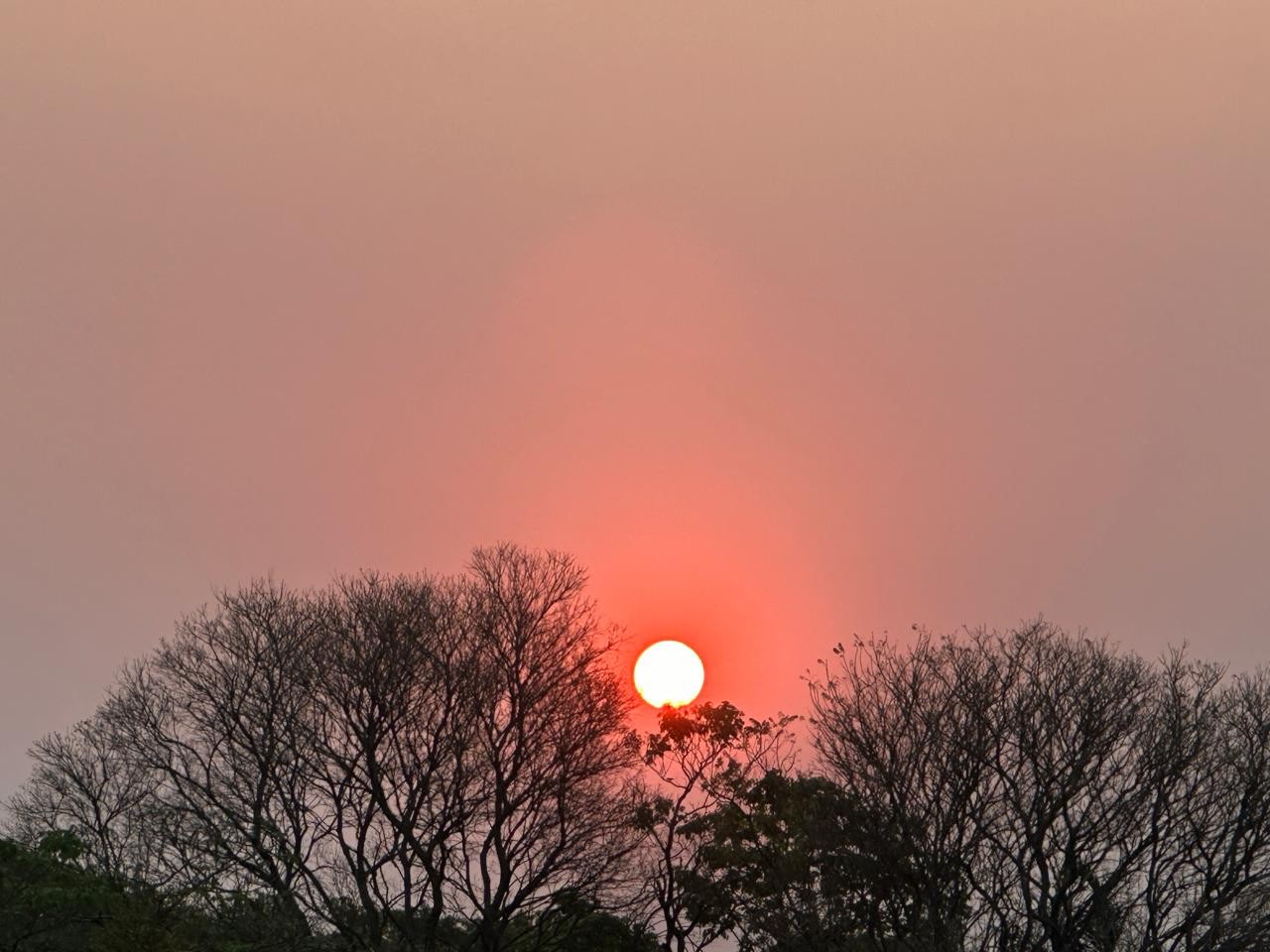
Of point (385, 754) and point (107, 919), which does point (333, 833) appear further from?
point (107, 919)

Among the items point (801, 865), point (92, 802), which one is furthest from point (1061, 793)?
point (92, 802)

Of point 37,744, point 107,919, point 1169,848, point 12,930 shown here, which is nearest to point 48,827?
point 37,744

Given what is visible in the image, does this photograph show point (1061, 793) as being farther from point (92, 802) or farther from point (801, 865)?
point (92, 802)

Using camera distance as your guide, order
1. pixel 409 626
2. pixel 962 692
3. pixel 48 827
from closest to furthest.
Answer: pixel 962 692 < pixel 409 626 < pixel 48 827

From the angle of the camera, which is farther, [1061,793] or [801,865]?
[801,865]

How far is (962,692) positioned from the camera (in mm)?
45438

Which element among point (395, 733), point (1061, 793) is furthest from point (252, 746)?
point (1061, 793)

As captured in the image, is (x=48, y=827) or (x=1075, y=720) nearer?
(x=1075, y=720)

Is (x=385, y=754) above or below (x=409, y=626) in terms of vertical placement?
below

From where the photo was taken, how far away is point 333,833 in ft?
166

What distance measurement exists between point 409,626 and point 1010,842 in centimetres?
2261

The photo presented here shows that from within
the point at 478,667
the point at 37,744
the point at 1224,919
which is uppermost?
the point at 37,744

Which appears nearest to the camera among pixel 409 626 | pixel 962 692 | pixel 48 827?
pixel 962 692

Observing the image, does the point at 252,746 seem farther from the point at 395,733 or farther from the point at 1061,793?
the point at 1061,793
